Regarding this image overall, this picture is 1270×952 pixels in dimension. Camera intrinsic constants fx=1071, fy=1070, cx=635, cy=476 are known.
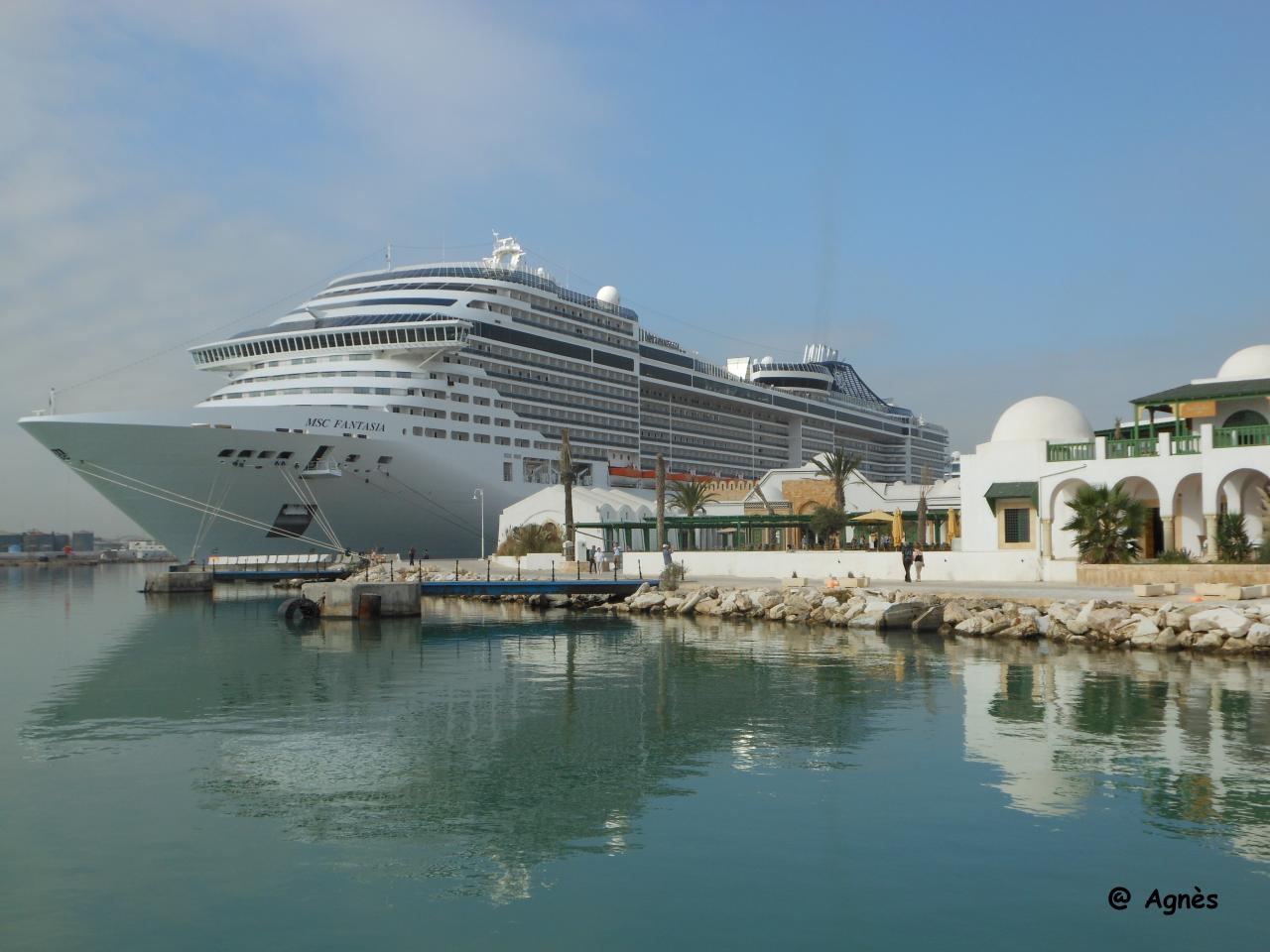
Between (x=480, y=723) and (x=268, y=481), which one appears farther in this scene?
(x=268, y=481)

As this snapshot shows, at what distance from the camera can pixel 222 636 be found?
103 feet

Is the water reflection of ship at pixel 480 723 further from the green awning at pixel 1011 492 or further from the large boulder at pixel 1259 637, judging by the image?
the green awning at pixel 1011 492

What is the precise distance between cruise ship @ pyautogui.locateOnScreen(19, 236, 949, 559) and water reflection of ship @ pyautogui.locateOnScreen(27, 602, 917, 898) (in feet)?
53.0

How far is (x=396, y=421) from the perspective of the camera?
159ft

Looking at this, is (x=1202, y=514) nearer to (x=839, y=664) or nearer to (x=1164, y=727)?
(x=839, y=664)

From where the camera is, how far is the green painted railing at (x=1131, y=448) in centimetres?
3147

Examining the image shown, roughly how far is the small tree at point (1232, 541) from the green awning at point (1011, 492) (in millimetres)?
5326

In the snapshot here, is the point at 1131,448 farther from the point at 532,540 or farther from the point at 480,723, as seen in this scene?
the point at 532,540

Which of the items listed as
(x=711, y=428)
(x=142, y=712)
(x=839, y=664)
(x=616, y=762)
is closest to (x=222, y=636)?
(x=142, y=712)

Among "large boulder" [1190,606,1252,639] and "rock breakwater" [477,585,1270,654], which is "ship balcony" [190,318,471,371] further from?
"large boulder" [1190,606,1252,639]

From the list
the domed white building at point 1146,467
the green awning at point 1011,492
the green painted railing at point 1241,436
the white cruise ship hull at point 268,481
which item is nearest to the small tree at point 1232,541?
the domed white building at point 1146,467

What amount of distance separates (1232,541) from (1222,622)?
6.98m

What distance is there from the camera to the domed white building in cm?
3022

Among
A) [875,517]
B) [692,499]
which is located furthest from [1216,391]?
[692,499]
